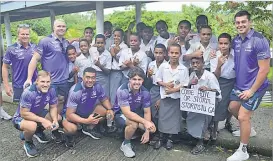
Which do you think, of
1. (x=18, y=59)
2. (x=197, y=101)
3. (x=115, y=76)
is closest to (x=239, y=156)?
(x=197, y=101)

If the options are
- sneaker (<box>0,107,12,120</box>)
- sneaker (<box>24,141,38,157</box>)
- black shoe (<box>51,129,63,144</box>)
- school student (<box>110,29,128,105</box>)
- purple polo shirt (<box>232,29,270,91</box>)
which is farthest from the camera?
sneaker (<box>0,107,12,120</box>)

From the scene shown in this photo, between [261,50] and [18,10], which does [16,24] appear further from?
[261,50]

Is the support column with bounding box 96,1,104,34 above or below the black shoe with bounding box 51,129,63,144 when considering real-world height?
above

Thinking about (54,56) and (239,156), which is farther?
(54,56)

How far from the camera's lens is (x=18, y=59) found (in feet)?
Result: 12.2

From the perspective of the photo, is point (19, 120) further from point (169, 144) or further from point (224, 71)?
point (224, 71)

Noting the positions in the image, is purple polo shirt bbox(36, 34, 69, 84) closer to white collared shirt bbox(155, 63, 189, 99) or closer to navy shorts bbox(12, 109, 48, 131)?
navy shorts bbox(12, 109, 48, 131)

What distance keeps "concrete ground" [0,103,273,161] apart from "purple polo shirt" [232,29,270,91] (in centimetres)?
70

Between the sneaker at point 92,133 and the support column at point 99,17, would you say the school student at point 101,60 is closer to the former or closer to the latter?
the support column at point 99,17

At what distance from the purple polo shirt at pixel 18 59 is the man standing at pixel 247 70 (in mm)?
2262

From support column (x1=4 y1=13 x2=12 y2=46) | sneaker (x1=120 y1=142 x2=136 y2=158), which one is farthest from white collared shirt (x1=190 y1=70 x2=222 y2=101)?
support column (x1=4 y1=13 x2=12 y2=46)

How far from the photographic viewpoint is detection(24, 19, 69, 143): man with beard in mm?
3414

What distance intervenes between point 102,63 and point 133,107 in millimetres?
728

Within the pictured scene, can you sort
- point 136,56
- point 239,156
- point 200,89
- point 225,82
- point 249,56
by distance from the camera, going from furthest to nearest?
1. point 136,56
2. point 225,82
3. point 200,89
4. point 239,156
5. point 249,56
